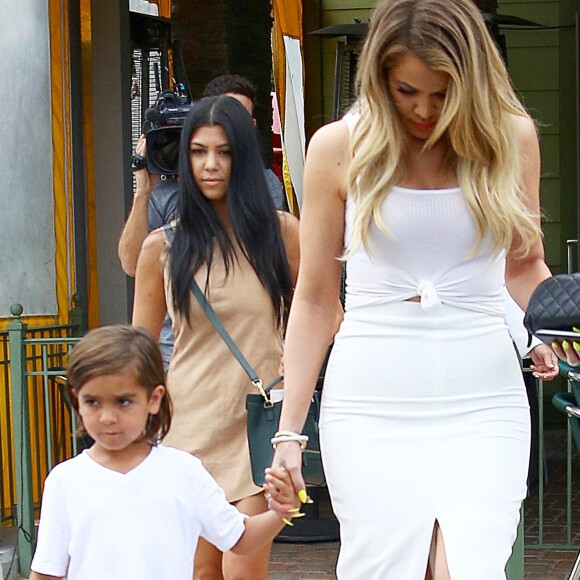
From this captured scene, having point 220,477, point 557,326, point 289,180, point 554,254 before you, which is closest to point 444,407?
point 557,326

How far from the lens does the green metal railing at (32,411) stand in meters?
6.91

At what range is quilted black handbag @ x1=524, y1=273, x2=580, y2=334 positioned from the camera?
291 cm

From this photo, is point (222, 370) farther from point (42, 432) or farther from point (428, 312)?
point (42, 432)

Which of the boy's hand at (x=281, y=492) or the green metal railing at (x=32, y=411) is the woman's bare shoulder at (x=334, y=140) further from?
the green metal railing at (x=32, y=411)

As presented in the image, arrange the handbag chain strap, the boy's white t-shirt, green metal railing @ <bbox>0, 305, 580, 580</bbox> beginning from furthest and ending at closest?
1. green metal railing @ <bbox>0, 305, 580, 580</bbox>
2. the handbag chain strap
3. the boy's white t-shirt

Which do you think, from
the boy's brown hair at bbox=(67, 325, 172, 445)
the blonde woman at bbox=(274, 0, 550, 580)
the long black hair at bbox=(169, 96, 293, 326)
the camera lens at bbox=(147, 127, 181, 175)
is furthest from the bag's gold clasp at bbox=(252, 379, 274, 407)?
the camera lens at bbox=(147, 127, 181, 175)

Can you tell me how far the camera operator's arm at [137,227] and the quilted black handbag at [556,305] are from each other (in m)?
2.45

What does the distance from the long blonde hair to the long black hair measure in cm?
139

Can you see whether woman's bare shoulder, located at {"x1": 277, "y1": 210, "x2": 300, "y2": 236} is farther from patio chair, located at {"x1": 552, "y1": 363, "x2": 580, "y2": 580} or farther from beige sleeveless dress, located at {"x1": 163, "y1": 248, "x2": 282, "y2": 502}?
patio chair, located at {"x1": 552, "y1": 363, "x2": 580, "y2": 580}

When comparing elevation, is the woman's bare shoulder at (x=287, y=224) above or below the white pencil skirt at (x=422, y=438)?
above

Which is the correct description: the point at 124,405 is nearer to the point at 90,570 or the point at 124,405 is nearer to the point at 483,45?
the point at 90,570

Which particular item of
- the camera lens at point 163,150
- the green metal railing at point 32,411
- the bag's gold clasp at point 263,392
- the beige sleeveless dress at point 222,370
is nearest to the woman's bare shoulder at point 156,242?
the beige sleeveless dress at point 222,370

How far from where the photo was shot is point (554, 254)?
40.4 feet

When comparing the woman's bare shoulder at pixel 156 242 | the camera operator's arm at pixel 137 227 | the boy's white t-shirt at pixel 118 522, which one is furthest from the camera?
the camera operator's arm at pixel 137 227
